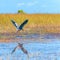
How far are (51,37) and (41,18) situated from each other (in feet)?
12.2

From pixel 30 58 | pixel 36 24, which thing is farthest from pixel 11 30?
pixel 30 58

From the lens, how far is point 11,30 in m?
16.9

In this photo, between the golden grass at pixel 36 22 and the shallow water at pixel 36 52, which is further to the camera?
the golden grass at pixel 36 22

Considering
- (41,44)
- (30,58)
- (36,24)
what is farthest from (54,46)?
(36,24)

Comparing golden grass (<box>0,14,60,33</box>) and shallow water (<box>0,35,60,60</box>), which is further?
golden grass (<box>0,14,60,33</box>)

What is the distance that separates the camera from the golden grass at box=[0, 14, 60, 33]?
674 inches

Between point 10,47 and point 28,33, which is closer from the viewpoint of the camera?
point 10,47

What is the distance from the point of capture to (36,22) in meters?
18.6

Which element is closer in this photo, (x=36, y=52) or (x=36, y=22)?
(x=36, y=52)

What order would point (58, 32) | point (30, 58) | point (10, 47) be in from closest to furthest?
point (30, 58)
point (10, 47)
point (58, 32)

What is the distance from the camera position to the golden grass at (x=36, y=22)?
Result: 17.1m

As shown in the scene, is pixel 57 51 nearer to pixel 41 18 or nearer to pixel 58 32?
pixel 58 32

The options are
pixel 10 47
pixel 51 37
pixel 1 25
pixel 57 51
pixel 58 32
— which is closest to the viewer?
pixel 57 51

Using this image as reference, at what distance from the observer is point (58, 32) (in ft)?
55.2
